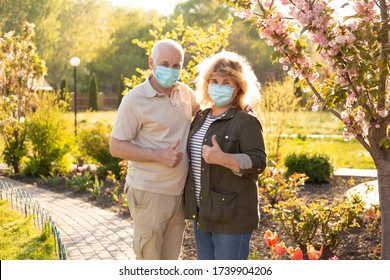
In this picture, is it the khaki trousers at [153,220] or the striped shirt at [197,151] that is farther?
the khaki trousers at [153,220]

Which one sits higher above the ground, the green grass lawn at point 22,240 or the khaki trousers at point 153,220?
the khaki trousers at point 153,220

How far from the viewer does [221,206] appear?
10.9 ft

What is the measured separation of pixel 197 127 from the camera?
11.6 ft

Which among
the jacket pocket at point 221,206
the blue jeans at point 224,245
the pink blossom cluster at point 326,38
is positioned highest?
the pink blossom cluster at point 326,38

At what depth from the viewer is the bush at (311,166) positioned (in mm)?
10016

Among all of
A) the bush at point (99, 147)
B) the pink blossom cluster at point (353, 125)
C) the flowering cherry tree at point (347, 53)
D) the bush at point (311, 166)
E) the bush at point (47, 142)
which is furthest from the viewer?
the bush at point (47, 142)

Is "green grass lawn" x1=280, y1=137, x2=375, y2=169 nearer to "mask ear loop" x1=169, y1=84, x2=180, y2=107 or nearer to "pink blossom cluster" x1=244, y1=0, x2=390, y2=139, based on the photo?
"pink blossom cluster" x1=244, y1=0, x2=390, y2=139

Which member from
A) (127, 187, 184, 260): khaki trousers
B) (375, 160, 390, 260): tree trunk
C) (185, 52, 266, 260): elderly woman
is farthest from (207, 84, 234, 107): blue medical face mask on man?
(375, 160, 390, 260): tree trunk

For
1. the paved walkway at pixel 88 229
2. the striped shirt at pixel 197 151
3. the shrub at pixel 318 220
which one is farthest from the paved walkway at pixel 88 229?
the striped shirt at pixel 197 151

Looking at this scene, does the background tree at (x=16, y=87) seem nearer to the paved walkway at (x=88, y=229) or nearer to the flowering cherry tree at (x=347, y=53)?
the paved walkway at (x=88, y=229)

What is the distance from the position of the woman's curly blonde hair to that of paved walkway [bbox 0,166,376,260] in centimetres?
272

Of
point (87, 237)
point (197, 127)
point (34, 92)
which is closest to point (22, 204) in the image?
point (87, 237)

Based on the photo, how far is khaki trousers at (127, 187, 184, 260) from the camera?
356 cm

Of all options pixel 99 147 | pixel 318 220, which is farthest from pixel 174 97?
pixel 99 147
